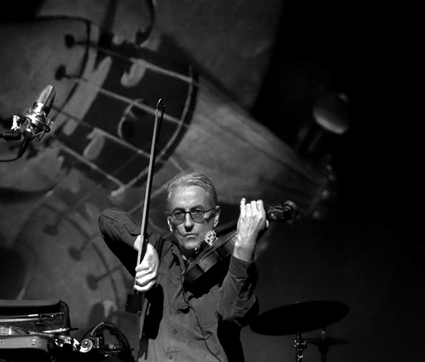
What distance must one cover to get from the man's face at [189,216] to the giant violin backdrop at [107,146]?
193 cm

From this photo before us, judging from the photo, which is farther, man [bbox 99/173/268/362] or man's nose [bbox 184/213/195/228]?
man's nose [bbox 184/213/195/228]

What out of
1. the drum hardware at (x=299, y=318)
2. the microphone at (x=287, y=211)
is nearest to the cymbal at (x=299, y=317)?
the drum hardware at (x=299, y=318)

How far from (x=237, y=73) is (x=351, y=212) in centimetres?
134

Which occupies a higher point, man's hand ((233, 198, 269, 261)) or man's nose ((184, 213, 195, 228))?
man's nose ((184, 213, 195, 228))

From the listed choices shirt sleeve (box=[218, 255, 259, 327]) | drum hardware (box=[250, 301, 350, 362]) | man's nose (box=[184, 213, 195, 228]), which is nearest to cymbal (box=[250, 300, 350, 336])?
drum hardware (box=[250, 301, 350, 362])

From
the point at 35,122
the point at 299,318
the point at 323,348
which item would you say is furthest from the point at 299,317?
the point at 35,122

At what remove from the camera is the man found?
7.95 feet

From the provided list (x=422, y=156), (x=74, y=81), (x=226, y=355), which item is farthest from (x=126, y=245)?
(x=422, y=156)

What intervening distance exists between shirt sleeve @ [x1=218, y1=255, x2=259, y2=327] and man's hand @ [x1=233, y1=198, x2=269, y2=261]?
30 mm

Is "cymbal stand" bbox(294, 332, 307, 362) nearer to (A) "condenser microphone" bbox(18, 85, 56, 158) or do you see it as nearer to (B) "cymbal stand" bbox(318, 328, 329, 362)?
(B) "cymbal stand" bbox(318, 328, 329, 362)

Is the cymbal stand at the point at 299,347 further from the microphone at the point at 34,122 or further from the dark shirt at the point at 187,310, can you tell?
the microphone at the point at 34,122

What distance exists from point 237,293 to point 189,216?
0.49 meters

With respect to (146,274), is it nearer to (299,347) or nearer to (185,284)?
(185,284)

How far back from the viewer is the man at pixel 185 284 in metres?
2.42
